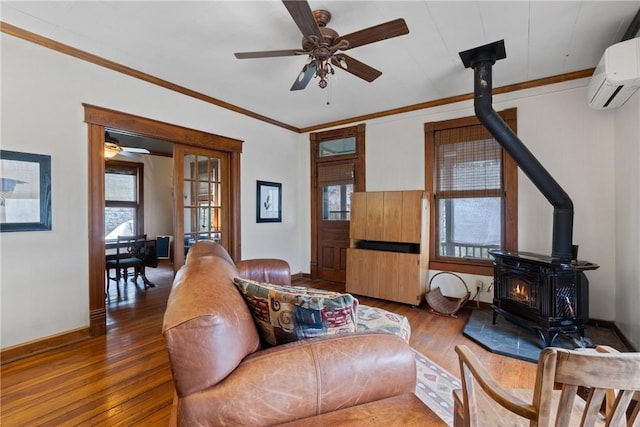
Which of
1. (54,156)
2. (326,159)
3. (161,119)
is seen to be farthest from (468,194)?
(54,156)

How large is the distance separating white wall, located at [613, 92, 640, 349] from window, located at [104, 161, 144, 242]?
7.74 metres

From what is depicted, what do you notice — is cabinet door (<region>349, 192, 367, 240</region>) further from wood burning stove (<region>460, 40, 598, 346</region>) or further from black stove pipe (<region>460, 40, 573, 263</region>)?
black stove pipe (<region>460, 40, 573, 263</region>)

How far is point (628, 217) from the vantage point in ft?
8.36

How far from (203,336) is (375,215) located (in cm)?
334

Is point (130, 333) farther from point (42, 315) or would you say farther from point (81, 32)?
point (81, 32)

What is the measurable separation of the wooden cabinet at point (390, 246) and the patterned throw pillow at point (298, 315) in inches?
104

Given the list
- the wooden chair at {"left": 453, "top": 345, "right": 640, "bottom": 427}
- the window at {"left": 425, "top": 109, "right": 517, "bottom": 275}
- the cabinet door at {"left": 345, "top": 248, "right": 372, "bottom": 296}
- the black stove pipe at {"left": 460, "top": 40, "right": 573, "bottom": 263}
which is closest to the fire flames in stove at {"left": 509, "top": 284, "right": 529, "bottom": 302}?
the black stove pipe at {"left": 460, "top": 40, "right": 573, "bottom": 263}

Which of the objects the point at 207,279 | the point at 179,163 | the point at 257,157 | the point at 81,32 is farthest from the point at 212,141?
the point at 207,279

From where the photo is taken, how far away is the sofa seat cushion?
174cm

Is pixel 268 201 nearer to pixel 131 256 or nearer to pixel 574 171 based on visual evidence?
pixel 131 256

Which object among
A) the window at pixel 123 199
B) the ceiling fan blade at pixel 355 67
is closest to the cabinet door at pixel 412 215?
the ceiling fan blade at pixel 355 67

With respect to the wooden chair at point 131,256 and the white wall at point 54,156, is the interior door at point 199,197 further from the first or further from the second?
the wooden chair at point 131,256

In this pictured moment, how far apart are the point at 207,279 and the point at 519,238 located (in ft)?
11.6

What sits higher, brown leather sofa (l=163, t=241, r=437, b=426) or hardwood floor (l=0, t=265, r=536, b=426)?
brown leather sofa (l=163, t=241, r=437, b=426)
